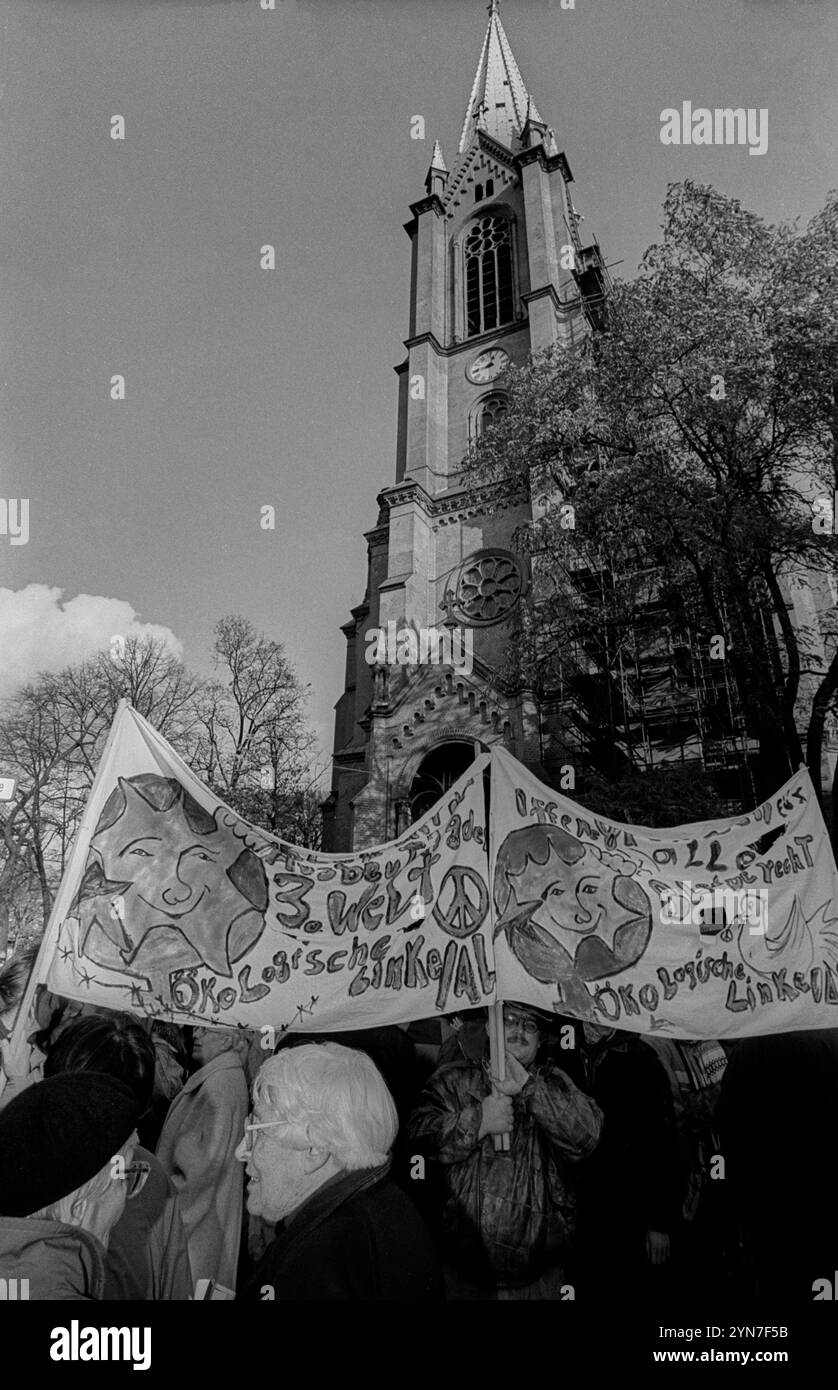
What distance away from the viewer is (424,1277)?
2.67 metres

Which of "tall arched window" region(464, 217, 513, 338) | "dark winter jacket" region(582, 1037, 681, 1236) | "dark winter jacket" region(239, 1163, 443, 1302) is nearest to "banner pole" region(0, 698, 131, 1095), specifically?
"dark winter jacket" region(239, 1163, 443, 1302)

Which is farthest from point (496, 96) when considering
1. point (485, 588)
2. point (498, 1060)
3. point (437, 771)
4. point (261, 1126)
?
point (261, 1126)

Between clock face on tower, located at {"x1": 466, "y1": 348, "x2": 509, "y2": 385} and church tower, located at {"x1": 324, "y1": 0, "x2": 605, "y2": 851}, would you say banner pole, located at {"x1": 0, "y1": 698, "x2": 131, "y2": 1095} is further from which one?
clock face on tower, located at {"x1": 466, "y1": 348, "x2": 509, "y2": 385}

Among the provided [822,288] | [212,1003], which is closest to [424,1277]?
[212,1003]

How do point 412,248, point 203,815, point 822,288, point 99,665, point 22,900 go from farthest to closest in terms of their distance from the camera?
point 412,248, point 99,665, point 22,900, point 822,288, point 203,815

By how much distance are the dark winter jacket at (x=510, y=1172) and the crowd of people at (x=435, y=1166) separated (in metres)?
0.01

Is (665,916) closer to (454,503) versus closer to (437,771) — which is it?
(437,771)

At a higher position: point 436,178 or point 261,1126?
point 436,178

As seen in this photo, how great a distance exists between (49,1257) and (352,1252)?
3.03 ft

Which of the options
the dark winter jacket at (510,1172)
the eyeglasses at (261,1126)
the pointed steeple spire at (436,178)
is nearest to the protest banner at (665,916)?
the dark winter jacket at (510,1172)

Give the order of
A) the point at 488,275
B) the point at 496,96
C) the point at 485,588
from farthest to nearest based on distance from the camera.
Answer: the point at 496,96 → the point at 488,275 → the point at 485,588

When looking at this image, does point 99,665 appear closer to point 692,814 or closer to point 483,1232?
point 692,814

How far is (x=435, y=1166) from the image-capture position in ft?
13.7

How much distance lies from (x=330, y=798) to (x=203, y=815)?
20.6 m
